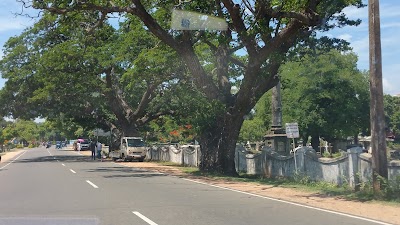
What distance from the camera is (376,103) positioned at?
13734 mm

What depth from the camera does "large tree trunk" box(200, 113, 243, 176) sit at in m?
22.8

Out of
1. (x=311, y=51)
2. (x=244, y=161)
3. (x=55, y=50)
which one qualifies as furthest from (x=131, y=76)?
(x=311, y=51)

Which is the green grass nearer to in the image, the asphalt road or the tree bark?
the asphalt road

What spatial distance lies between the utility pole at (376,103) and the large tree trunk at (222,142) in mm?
9317

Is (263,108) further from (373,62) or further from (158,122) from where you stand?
(373,62)

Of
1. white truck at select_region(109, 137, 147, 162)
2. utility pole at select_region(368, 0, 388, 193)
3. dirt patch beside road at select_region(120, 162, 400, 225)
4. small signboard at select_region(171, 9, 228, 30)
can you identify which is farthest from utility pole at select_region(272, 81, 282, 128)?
white truck at select_region(109, 137, 147, 162)

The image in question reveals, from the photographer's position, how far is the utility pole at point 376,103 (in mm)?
13602

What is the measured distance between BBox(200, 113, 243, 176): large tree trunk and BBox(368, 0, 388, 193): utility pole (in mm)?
9317

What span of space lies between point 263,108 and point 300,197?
124 ft

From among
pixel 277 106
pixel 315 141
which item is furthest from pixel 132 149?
pixel 315 141

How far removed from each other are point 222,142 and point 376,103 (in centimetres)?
1040

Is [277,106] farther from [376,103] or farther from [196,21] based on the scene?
[376,103]

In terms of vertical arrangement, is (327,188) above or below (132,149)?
below

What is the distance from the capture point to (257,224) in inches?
367
